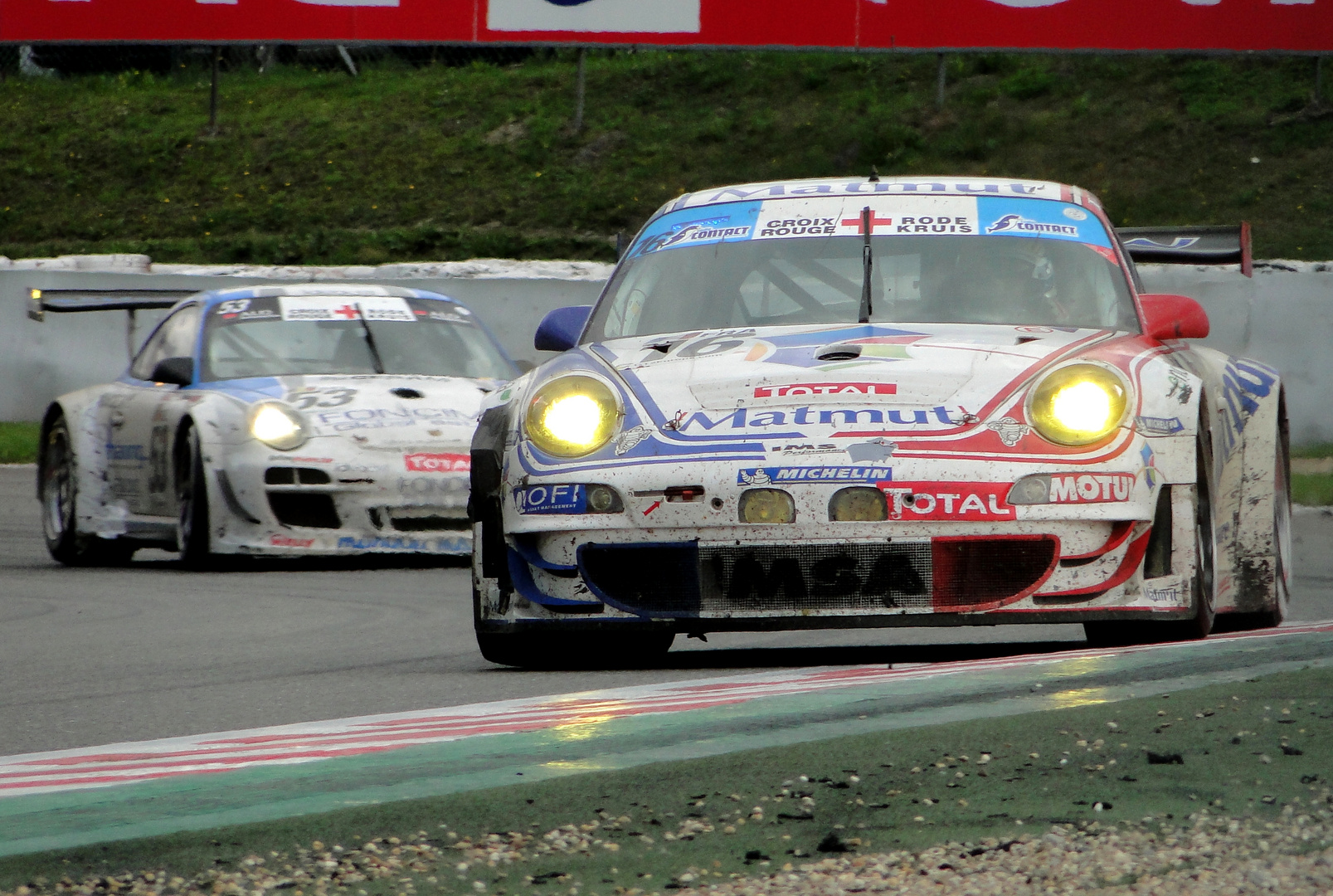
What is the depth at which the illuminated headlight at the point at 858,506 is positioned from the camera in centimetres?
526

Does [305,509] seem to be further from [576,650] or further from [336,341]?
[576,650]

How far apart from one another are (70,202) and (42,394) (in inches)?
418

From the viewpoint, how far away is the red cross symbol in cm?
647

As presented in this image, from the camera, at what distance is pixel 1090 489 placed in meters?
5.32

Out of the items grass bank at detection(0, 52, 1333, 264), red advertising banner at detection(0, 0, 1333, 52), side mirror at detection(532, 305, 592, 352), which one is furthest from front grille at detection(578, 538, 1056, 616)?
red advertising banner at detection(0, 0, 1333, 52)

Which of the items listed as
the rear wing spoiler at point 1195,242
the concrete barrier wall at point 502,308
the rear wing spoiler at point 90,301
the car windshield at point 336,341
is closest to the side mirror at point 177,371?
the car windshield at point 336,341

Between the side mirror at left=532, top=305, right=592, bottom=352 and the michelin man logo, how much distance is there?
19176 mm

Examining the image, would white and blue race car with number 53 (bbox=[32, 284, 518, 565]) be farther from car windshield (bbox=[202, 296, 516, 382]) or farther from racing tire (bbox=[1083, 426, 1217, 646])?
racing tire (bbox=[1083, 426, 1217, 646])

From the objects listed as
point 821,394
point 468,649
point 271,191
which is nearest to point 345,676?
point 468,649

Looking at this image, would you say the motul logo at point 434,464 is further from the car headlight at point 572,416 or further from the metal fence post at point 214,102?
the metal fence post at point 214,102

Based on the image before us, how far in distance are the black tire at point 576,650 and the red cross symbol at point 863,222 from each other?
1316 mm

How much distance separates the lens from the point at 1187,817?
3.16 metres

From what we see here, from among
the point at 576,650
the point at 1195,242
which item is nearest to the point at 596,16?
the point at 1195,242

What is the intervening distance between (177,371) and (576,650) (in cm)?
491
